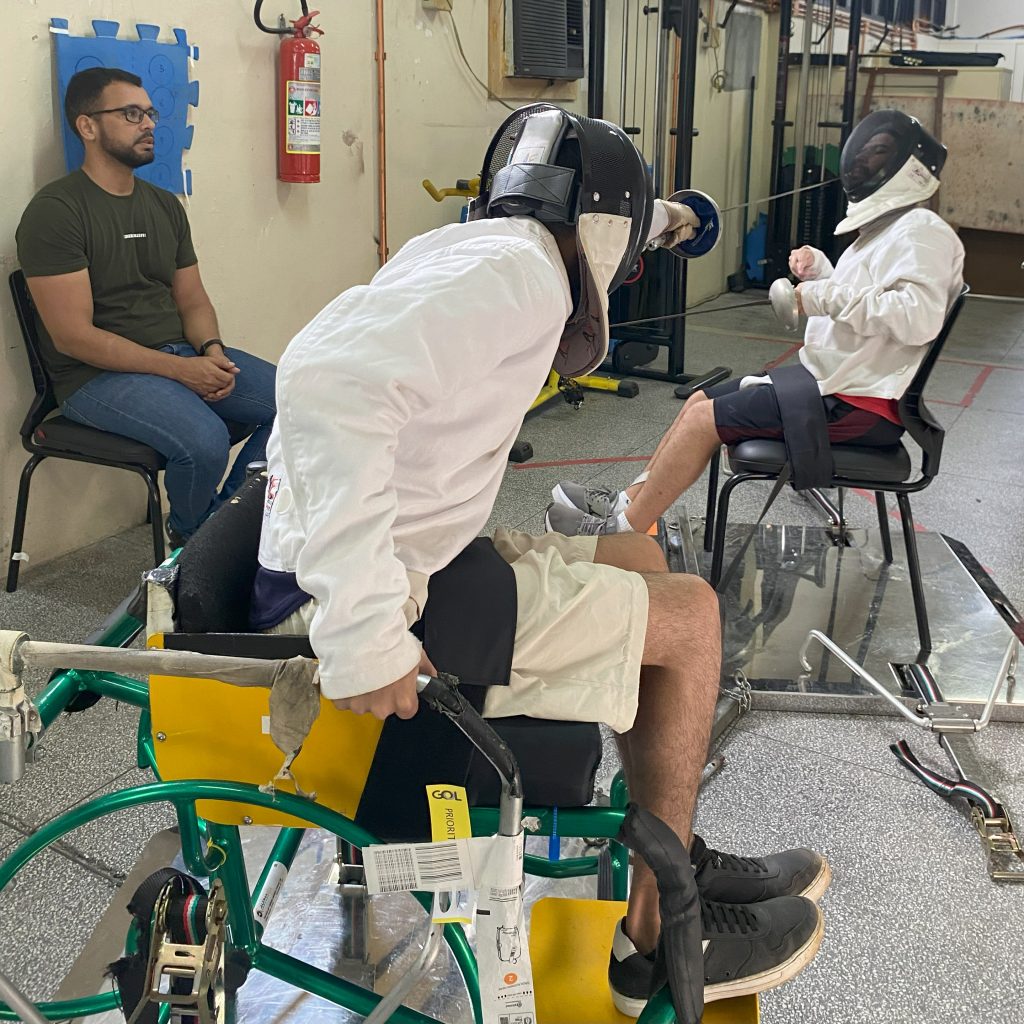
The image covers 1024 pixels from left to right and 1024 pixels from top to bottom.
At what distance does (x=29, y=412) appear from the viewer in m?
3.04

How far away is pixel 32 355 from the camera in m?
3.00

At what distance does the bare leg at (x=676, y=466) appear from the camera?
312cm

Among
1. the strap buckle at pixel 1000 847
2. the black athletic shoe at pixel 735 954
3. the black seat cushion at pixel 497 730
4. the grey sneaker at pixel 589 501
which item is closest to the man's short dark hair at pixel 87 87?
the grey sneaker at pixel 589 501

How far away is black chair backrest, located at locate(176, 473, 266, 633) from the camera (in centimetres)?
136

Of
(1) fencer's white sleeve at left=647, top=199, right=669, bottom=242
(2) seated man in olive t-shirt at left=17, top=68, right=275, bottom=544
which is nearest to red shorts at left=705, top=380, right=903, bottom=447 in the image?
(1) fencer's white sleeve at left=647, top=199, right=669, bottom=242

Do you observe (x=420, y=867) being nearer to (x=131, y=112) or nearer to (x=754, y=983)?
(x=754, y=983)

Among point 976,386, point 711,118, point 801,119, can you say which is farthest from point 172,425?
point 801,119

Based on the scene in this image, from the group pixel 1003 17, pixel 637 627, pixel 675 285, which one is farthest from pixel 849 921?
pixel 1003 17

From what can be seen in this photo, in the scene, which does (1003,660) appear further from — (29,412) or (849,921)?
(29,412)

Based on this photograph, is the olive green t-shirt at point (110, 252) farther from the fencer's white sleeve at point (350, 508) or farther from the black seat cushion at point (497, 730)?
the fencer's white sleeve at point (350, 508)

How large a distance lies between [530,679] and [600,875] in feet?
2.20

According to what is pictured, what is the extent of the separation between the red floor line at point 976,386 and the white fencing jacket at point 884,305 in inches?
107

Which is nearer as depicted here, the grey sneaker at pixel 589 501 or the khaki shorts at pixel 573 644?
the khaki shorts at pixel 573 644

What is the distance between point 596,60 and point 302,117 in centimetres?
224
